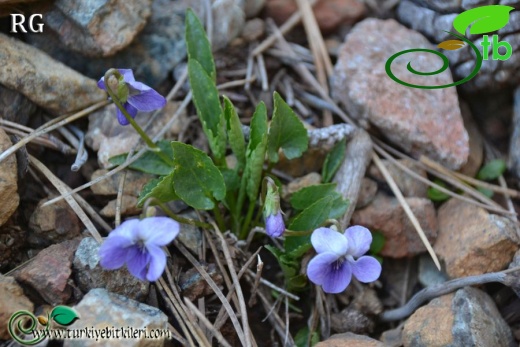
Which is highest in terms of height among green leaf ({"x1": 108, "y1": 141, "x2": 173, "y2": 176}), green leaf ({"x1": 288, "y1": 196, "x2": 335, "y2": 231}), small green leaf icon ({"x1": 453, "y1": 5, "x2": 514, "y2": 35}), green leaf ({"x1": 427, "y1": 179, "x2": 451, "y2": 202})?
small green leaf icon ({"x1": 453, "y1": 5, "x2": 514, "y2": 35})

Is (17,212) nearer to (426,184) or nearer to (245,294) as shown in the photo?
(245,294)

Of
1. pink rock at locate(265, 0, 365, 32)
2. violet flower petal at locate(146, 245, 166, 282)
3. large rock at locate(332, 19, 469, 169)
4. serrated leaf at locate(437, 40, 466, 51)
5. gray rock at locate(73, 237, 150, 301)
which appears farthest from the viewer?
pink rock at locate(265, 0, 365, 32)

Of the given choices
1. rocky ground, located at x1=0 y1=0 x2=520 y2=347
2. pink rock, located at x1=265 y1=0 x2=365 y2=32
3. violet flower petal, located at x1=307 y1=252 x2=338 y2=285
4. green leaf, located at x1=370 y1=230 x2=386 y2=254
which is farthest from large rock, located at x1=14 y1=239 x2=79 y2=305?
pink rock, located at x1=265 y1=0 x2=365 y2=32

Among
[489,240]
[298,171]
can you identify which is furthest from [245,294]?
[489,240]

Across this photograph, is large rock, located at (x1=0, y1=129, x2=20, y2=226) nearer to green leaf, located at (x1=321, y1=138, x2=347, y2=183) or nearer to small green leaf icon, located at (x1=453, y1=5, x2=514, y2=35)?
green leaf, located at (x1=321, y1=138, x2=347, y2=183)

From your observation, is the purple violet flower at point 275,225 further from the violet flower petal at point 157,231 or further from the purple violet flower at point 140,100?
the purple violet flower at point 140,100

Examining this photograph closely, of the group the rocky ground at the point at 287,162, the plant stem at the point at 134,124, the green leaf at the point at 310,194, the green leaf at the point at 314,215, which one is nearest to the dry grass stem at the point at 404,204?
the rocky ground at the point at 287,162

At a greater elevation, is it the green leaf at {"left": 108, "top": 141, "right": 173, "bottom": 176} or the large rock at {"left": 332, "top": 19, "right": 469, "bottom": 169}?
the green leaf at {"left": 108, "top": 141, "right": 173, "bottom": 176}

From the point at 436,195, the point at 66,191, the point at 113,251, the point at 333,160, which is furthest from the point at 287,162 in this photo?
the point at 113,251
